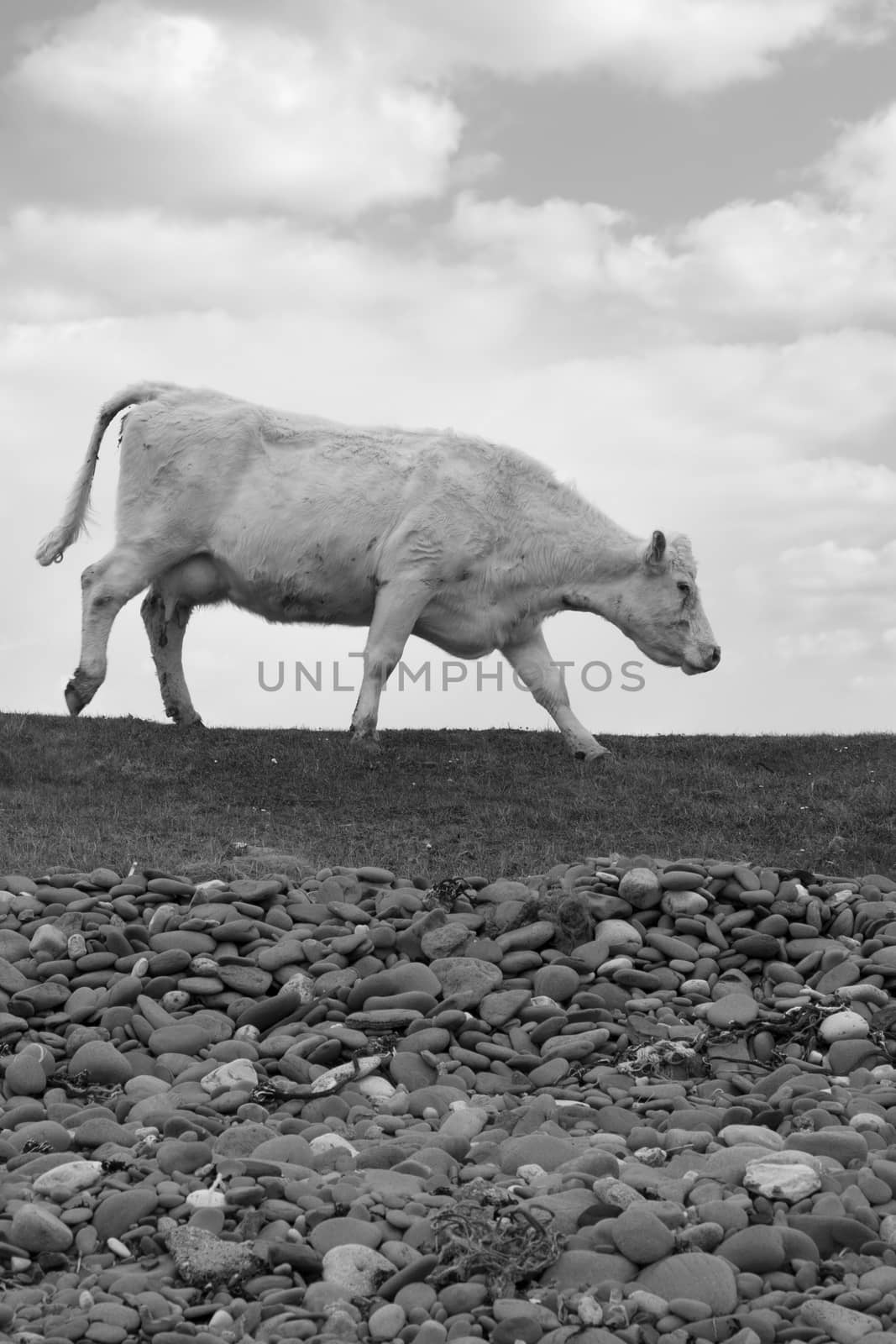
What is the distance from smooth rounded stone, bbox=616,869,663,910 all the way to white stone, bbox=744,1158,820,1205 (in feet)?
12.5

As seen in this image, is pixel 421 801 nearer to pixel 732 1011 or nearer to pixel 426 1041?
pixel 732 1011

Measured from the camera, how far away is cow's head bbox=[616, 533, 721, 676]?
1764 centimetres

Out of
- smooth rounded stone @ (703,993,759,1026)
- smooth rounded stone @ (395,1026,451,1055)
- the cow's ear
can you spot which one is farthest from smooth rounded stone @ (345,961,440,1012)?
the cow's ear

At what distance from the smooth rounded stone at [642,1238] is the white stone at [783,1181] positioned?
64cm

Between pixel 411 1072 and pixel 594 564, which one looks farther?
pixel 594 564

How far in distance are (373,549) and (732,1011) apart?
902 centimetres

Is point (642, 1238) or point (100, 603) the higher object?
point (100, 603)

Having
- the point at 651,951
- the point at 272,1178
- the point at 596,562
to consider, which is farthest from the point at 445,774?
the point at 272,1178

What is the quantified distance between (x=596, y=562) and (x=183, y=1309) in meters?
12.9

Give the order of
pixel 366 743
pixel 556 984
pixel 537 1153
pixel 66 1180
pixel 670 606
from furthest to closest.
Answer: pixel 670 606 < pixel 366 743 < pixel 556 984 < pixel 537 1153 < pixel 66 1180

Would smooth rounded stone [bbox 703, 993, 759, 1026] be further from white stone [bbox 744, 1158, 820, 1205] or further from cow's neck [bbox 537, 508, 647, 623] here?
cow's neck [bbox 537, 508, 647, 623]

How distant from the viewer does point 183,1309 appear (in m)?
5.43

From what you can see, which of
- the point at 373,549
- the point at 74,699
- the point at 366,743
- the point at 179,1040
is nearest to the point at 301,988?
the point at 179,1040

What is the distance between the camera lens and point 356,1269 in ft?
18.4
